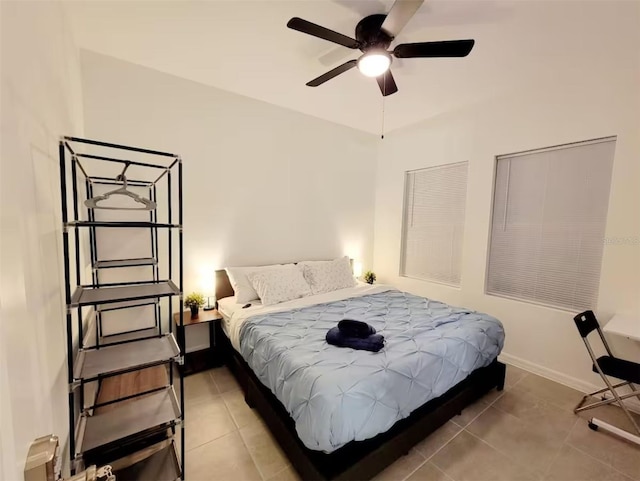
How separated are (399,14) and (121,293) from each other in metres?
2.08

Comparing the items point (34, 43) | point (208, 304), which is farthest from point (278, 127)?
point (34, 43)

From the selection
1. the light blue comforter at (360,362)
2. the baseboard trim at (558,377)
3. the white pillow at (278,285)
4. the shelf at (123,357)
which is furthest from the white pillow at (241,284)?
the baseboard trim at (558,377)

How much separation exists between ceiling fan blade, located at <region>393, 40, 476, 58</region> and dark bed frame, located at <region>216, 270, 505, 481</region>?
219cm

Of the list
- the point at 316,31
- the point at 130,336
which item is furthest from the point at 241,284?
the point at 316,31

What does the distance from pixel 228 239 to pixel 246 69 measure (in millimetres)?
1619

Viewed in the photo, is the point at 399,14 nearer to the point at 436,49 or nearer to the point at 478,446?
the point at 436,49

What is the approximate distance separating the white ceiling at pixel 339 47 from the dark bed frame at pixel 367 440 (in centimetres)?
245

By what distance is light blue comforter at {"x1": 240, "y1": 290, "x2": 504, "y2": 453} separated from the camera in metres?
1.32

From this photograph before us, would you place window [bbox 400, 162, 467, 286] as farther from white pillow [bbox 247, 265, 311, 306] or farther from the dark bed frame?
white pillow [bbox 247, 265, 311, 306]

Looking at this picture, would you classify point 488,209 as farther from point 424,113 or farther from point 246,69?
point 246,69

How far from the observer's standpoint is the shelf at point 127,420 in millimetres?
1272

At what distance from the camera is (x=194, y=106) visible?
267 cm

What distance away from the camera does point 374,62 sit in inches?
70.3

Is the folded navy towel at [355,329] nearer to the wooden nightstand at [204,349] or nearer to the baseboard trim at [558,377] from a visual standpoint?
the wooden nightstand at [204,349]
